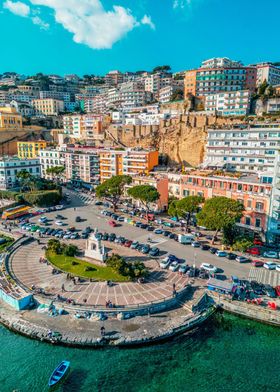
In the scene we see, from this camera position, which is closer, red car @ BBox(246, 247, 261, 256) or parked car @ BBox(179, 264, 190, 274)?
parked car @ BBox(179, 264, 190, 274)

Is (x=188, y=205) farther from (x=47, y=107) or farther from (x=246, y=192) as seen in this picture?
(x=47, y=107)

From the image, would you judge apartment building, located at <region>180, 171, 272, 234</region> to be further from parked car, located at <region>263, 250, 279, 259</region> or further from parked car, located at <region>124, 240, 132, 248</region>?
parked car, located at <region>124, 240, 132, 248</region>

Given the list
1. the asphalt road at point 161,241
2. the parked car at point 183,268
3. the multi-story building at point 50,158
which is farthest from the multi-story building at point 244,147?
the multi-story building at point 50,158

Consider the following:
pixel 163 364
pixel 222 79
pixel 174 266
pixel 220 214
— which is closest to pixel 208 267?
pixel 174 266

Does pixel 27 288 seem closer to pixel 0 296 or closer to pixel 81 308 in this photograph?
pixel 0 296

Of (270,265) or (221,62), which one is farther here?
(221,62)

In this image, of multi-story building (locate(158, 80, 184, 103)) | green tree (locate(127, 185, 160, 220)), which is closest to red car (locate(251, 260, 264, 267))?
green tree (locate(127, 185, 160, 220))

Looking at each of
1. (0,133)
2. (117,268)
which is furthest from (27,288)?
(0,133)
